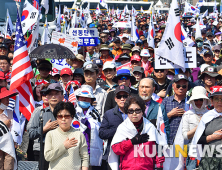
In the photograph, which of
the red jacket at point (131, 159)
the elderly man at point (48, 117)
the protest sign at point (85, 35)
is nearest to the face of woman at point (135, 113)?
the red jacket at point (131, 159)

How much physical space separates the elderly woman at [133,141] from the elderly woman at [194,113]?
2.60 ft

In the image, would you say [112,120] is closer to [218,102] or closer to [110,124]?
[110,124]

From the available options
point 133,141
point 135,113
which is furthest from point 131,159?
point 135,113

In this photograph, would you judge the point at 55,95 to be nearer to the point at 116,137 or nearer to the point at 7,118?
the point at 7,118

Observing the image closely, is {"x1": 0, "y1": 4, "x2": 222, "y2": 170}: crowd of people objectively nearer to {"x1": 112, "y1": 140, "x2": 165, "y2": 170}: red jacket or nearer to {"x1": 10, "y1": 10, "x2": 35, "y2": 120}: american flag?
{"x1": 112, "y1": 140, "x2": 165, "y2": 170}: red jacket

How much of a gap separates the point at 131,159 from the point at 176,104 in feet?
5.64

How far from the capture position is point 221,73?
629 centimetres

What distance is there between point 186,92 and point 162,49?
44.9 inches

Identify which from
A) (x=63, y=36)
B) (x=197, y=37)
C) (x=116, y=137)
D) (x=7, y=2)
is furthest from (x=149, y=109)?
(x=7, y=2)

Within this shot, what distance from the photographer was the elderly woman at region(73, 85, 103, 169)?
4.74 m

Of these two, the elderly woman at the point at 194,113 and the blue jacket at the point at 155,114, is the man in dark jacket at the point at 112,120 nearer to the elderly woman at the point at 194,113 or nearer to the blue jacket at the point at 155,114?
the blue jacket at the point at 155,114

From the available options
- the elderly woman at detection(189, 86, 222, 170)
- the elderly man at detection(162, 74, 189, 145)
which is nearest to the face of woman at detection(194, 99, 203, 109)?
the elderly man at detection(162, 74, 189, 145)

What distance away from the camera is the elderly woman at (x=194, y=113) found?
472 centimetres

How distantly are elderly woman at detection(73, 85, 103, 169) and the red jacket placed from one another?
74cm
